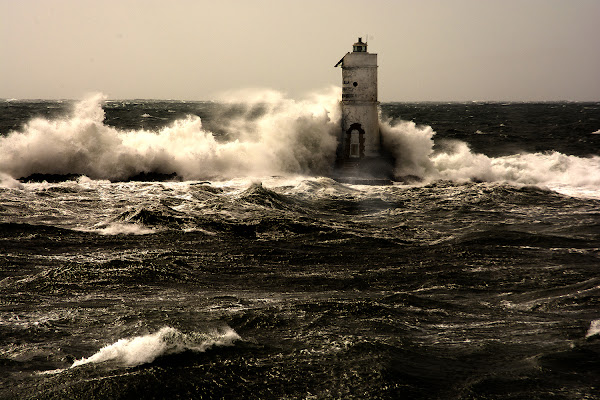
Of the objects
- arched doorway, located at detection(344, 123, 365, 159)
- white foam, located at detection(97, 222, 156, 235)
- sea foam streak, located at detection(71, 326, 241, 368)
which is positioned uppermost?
arched doorway, located at detection(344, 123, 365, 159)

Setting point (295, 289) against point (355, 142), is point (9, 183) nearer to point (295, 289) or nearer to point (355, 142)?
point (355, 142)

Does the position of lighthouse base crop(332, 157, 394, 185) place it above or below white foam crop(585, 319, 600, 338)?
above

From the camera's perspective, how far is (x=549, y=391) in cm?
642

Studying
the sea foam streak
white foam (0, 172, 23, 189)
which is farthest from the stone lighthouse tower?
the sea foam streak

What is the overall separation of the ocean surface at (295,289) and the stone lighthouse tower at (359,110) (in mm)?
2793

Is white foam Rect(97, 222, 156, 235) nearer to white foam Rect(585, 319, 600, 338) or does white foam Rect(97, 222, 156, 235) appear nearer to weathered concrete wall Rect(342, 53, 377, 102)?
white foam Rect(585, 319, 600, 338)

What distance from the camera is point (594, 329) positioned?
813 centimetres

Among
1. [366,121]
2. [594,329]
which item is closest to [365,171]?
[366,121]

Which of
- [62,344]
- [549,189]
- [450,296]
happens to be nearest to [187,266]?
→ [62,344]

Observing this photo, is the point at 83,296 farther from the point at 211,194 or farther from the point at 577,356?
the point at 211,194

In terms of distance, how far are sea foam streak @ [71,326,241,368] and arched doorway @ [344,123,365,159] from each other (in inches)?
724

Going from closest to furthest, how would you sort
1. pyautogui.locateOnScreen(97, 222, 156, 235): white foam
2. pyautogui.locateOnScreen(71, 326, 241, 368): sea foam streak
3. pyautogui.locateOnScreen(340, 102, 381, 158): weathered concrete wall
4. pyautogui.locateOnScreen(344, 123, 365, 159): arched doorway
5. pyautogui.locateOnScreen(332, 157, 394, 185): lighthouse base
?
pyautogui.locateOnScreen(71, 326, 241, 368): sea foam streak, pyautogui.locateOnScreen(97, 222, 156, 235): white foam, pyautogui.locateOnScreen(332, 157, 394, 185): lighthouse base, pyautogui.locateOnScreen(340, 102, 381, 158): weathered concrete wall, pyautogui.locateOnScreen(344, 123, 365, 159): arched doorway

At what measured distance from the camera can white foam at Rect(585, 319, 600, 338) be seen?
7.96 meters

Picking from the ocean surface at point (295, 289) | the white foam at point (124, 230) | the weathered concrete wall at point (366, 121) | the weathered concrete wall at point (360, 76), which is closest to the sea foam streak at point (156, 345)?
the ocean surface at point (295, 289)
